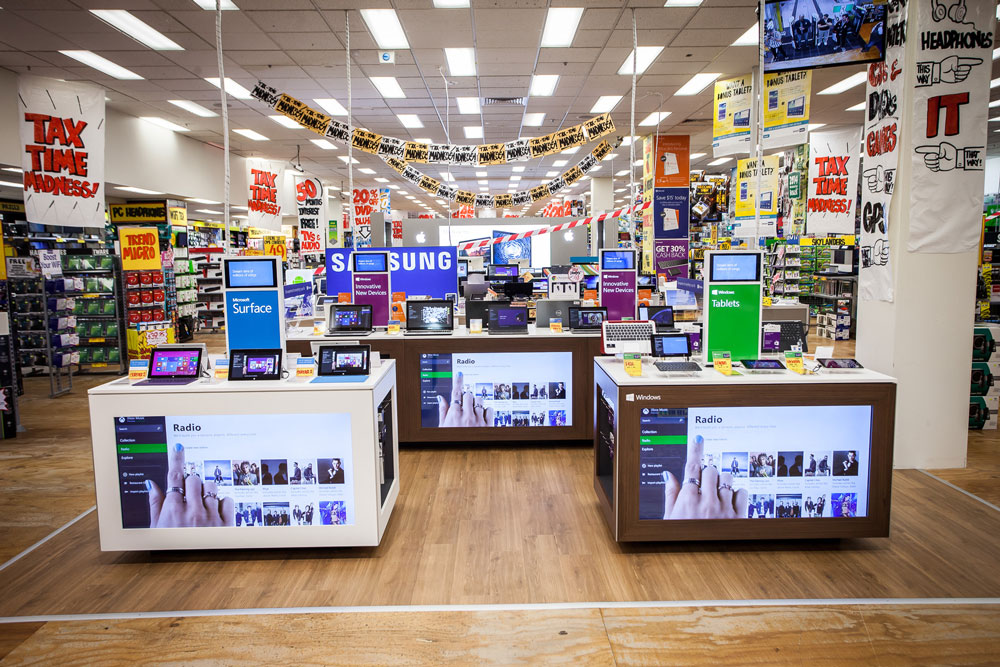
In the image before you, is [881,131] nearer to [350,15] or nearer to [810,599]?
[810,599]

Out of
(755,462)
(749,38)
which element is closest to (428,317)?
(755,462)

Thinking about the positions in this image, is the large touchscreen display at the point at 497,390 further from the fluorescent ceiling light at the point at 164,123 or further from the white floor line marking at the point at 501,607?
the fluorescent ceiling light at the point at 164,123

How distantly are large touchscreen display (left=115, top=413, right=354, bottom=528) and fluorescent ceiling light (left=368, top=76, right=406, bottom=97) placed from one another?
21.6 feet

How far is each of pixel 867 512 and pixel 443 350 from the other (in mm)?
3345

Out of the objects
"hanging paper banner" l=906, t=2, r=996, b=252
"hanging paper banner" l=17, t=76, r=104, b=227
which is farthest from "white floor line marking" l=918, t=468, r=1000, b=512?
"hanging paper banner" l=17, t=76, r=104, b=227

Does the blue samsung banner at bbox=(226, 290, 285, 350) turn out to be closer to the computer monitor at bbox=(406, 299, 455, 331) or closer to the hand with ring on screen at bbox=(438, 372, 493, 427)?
the computer monitor at bbox=(406, 299, 455, 331)

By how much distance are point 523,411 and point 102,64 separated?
23.4 ft

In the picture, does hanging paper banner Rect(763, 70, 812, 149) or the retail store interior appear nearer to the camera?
the retail store interior

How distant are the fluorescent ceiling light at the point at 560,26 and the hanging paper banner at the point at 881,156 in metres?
2.90

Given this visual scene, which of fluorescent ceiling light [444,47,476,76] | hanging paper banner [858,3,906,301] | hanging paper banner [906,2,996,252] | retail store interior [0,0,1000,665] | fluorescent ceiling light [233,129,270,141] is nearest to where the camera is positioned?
retail store interior [0,0,1000,665]

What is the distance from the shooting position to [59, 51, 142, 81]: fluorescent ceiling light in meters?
7.12

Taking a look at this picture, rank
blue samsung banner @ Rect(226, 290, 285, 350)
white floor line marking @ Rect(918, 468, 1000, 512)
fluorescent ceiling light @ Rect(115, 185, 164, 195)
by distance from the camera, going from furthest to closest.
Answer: fluorescent ceiling light @ Rect(115, 185, 164, 195)
white floor line marking @ Rect(918, 468, 1000, 512)
blue samsung banner @ Rect(226, 290, 285, 350)

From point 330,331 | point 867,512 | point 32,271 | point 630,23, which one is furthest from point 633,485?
point 32,271

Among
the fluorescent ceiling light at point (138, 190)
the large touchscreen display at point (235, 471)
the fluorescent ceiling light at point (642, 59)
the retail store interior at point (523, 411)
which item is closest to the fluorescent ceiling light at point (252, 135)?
the fluorescent ceiling light at point (138, 190)
